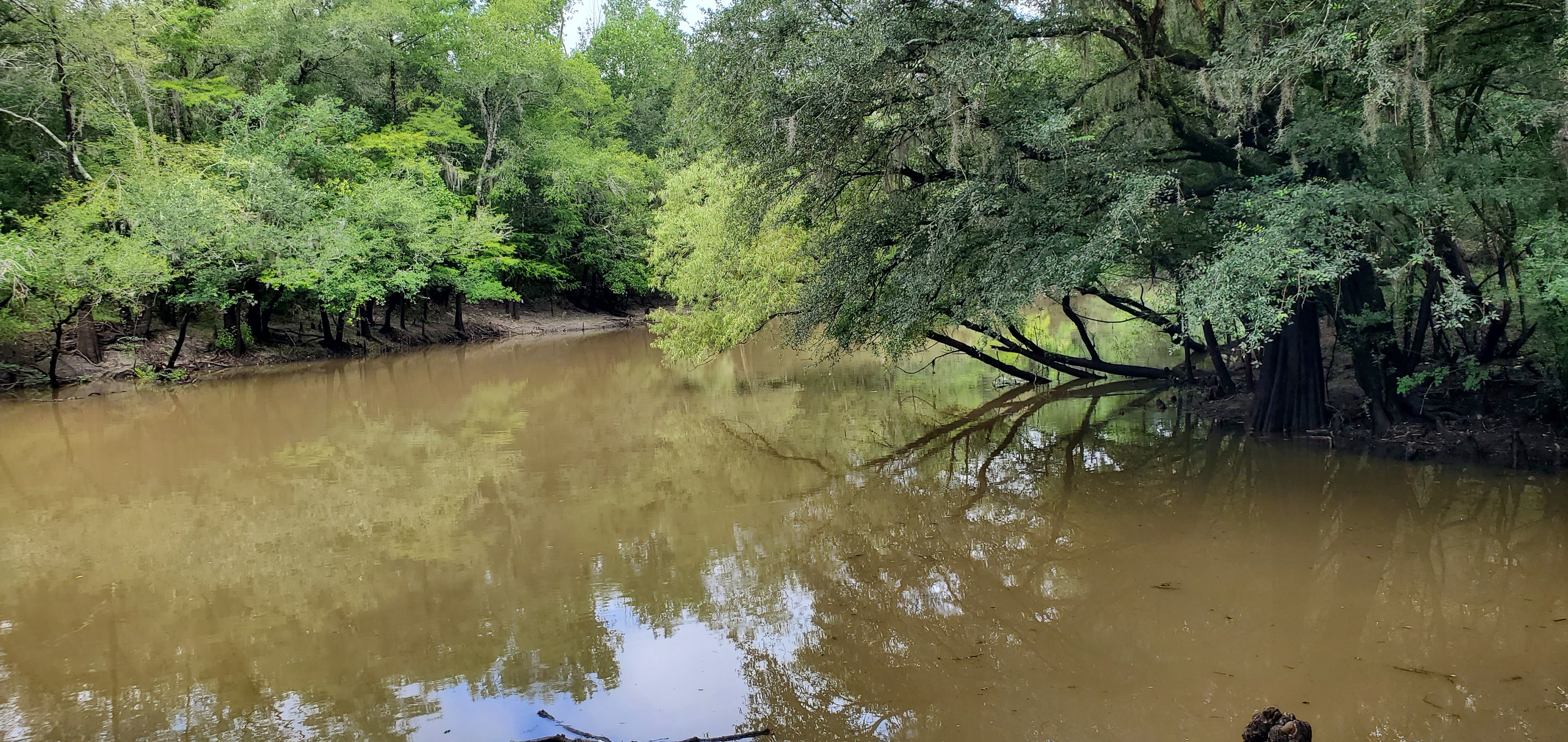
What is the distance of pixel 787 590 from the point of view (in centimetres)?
648

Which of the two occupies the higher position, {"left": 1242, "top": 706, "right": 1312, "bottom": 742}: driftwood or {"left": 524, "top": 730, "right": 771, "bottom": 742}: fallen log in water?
{"left": 1242, "top": 706, "right": 1312, "bottom": 742}: driftwood

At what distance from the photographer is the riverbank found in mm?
19547

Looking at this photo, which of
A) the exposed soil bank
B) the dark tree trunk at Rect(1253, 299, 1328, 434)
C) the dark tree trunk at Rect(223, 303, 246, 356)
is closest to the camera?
the exposed soil bank

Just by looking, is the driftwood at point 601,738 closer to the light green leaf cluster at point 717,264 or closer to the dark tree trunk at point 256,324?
the light green leaf cluster at point 717,264

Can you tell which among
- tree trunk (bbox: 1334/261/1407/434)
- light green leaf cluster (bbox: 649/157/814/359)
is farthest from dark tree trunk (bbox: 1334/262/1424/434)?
light green leaf cluster (bbox: 649/157/814/359)

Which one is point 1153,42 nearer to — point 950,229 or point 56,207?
point 950,229

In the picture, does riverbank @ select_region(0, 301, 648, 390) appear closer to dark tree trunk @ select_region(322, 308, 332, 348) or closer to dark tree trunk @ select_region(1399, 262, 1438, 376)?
dark tree trunk @ select_region(322, 308, 332, 348)

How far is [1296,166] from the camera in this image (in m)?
8.31

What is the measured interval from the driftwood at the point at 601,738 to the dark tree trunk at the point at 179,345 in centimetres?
Answer: 2116

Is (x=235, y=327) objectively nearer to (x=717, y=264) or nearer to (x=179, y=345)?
(x=179, y=345)

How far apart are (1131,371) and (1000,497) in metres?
7.66

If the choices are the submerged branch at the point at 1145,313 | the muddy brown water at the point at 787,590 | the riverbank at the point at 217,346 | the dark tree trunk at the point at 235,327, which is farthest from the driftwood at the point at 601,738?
the dark tree trunk at the point at 235,327

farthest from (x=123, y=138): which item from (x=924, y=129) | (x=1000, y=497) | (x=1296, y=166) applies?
(x=1296, y=166)

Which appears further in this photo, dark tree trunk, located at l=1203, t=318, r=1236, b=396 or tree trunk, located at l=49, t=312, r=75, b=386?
tree trunk, located at l=49, t=312, r=75, b=386
